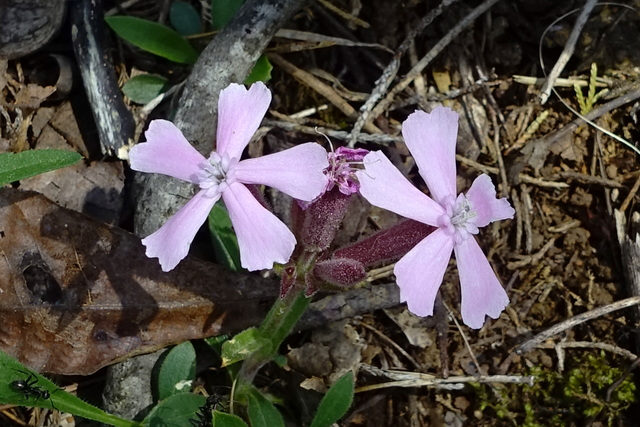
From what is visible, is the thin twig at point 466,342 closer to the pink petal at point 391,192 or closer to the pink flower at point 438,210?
the pink flower at point 438,210

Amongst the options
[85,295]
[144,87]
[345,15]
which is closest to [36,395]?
[85,295]

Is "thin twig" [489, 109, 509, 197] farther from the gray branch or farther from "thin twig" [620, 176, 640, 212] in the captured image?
the gray branch

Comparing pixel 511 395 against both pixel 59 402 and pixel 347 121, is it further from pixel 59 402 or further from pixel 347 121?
pixel 59 402

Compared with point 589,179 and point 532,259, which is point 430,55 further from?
point 532,259

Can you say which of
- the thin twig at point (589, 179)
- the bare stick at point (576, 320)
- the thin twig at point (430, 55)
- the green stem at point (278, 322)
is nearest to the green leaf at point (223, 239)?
the green stem at point (278, 322)

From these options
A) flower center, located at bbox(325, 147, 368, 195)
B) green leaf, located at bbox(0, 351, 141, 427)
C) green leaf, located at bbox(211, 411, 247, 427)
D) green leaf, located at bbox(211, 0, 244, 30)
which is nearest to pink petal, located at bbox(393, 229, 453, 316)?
flower center, located at bbox(325, 147, 368, 195)
